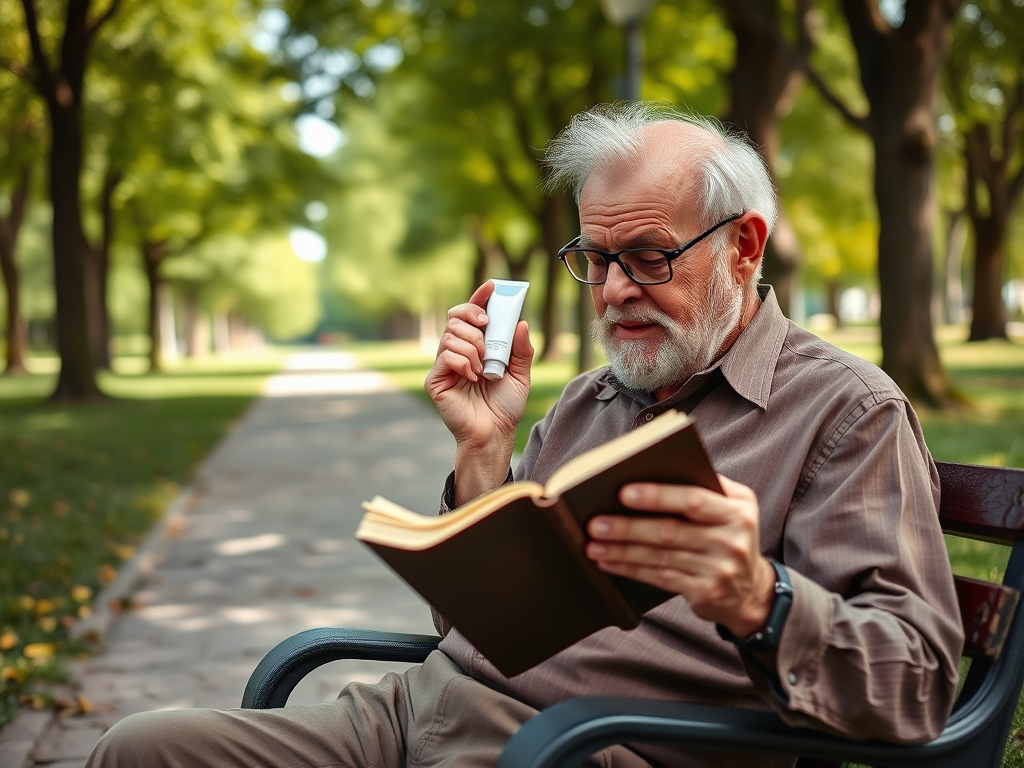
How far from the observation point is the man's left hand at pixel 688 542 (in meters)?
1.39

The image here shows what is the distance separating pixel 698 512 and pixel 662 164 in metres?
0.96

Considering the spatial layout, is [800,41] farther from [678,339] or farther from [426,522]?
[426,522]

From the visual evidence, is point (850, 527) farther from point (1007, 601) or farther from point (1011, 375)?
point (1011, 375)

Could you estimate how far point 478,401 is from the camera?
2.37 m

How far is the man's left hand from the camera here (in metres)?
1.39

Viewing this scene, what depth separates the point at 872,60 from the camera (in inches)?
452

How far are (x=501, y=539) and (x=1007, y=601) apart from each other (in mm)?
878

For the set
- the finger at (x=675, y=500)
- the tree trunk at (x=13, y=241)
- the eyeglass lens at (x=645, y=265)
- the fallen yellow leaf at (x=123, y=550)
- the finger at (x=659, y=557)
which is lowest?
the fallen yellow leaf at (x=123, y=550)

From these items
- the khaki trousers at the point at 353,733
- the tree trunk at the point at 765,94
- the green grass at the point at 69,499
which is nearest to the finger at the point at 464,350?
the khaki trousers at the point at 353,733

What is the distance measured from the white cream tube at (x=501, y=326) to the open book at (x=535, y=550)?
654mm

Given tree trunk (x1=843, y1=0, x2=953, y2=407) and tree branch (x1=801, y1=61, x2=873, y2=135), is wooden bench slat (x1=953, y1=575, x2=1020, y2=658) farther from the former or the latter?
tree branch (x1=801, y1=61, x2=873, y2=135)

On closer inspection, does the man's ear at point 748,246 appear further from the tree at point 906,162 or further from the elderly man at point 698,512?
the tree at point 906,162

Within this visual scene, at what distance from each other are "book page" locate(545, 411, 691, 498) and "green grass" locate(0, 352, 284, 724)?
3.28 meters

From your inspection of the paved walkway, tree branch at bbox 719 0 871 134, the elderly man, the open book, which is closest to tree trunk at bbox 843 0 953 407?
tree branch at bbox 719 0 871 134
